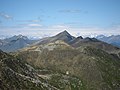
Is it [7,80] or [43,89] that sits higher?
[7,80]

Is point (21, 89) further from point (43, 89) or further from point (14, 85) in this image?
point (43, 89)

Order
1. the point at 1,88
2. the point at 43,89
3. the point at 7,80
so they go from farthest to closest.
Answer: the point at 43,89 < the point at 7,80 < the point at 1,88

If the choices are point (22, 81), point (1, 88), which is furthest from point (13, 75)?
point (1, 88)

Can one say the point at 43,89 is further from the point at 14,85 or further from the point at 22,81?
the point at 14,85

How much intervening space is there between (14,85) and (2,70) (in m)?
14.8

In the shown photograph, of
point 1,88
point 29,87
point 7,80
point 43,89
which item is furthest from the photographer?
point 43,89

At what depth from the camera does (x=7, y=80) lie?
152m

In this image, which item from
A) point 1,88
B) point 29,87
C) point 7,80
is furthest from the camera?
point 29,87

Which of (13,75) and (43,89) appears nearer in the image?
(13,75)

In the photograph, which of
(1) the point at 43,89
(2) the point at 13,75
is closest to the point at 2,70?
(2) the point at 13,75

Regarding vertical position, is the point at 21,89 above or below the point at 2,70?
below

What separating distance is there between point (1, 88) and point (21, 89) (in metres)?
18.2

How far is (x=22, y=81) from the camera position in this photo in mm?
166250

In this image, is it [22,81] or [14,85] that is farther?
[22,81]
